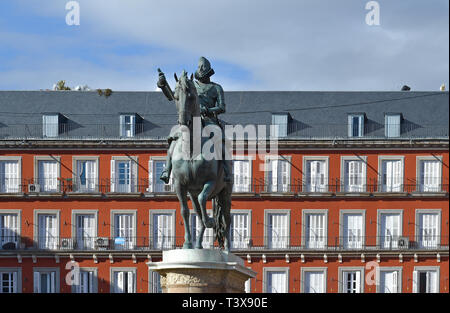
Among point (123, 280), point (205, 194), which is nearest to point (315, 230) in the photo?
point (123, 280)

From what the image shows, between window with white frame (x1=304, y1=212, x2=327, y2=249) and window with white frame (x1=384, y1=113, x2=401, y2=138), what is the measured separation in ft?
24.0

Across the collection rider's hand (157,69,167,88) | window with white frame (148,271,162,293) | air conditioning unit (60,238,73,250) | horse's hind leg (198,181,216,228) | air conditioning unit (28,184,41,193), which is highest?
rider's hand (157,69,167,88)

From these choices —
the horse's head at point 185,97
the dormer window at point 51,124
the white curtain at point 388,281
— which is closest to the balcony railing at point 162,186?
the dormer window at point 51,124

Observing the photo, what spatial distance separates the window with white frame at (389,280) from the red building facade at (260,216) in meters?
0.07

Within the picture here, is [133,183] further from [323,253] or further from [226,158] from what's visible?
[226,158]

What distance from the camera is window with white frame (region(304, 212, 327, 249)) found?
290 ft

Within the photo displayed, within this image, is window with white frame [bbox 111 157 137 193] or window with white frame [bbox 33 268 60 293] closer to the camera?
window with white frame [bbox 33 268 60 293]

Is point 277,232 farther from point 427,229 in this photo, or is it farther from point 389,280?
point 427,229

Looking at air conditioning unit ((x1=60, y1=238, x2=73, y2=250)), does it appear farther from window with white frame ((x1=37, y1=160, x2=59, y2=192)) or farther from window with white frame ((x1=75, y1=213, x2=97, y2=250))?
window with white frame ((x1=37, y1=160, x2=59, y2=192))

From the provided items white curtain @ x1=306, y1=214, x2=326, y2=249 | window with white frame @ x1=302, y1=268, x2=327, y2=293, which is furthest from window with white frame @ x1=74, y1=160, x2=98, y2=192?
window with white frame @ x1=302, y1=268, x2=327, y2=293

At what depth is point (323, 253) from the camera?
87.9 meters

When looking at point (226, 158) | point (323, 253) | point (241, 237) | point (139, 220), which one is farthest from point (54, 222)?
point (226, 158)

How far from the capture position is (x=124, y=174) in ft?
293
